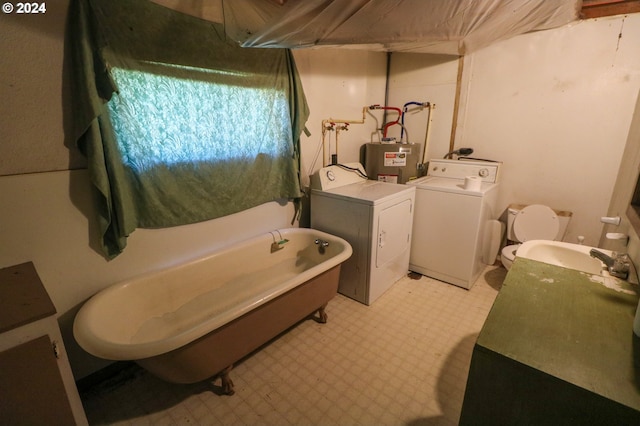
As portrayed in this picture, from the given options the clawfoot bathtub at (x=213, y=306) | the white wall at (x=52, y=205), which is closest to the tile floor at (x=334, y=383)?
the clawfoot bathtub at (x=213, y=306)

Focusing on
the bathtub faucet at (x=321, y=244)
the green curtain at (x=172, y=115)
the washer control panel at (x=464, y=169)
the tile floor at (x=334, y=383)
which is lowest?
the tile floor at (x=334, y=383)

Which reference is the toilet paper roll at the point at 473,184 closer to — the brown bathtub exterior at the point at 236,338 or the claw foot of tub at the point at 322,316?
the brown bathtub exterior at the point at 236,338

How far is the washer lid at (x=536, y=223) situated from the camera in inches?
92.8

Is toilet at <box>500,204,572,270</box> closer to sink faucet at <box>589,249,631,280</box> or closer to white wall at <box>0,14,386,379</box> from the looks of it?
sink faucet at <box>589,249,631,280</box>

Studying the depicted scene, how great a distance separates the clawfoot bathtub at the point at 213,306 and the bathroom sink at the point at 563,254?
3.37 ft

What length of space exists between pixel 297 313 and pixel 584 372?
141 centimetres

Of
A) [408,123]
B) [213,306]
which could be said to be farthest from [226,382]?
[408,123]

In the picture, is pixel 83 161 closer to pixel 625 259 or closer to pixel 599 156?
pixel 625 259

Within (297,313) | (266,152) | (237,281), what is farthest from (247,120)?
(297,313)

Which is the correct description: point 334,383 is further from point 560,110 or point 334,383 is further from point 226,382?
point 560,110

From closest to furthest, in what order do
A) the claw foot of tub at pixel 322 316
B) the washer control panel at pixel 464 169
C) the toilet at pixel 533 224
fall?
1. the claw foot of tub at pixel 322 316
2. the toilet at pixel 533 224
3. the washer control panel at pixel 464 169

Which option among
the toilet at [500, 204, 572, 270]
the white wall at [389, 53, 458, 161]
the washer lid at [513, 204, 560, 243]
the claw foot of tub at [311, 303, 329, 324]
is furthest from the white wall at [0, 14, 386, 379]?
the washer lid at [513, 204, 560, 243]

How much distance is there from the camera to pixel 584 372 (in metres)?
0.65

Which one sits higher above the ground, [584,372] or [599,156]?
[599,156]
